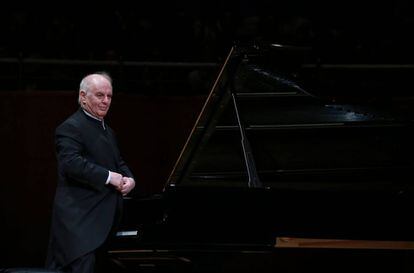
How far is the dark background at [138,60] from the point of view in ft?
17.0

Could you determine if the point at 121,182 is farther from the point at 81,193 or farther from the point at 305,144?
the point at 305,144

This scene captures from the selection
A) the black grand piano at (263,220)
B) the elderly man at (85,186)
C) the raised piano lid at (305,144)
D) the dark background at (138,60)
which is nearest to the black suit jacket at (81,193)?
the elderly man at (85,186)

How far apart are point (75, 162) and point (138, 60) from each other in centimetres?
308

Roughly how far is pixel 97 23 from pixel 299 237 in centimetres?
379

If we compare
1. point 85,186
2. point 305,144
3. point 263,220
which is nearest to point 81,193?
point 85,186

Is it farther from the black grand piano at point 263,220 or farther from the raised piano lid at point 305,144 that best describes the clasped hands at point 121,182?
the raised piano lid at point 305,144

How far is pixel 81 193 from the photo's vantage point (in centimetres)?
323

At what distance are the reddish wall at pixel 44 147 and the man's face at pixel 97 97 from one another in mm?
1916

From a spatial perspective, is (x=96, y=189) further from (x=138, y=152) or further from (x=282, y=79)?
(x=138, y=152)

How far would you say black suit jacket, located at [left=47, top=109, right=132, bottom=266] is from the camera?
3143 mm

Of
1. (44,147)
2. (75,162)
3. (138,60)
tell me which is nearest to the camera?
(75,162)

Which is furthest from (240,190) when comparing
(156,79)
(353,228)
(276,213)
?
(156,79)

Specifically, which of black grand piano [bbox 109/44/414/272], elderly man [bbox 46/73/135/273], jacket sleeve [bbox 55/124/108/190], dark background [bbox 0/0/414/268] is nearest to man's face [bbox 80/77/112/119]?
elderly man [bbox 46/73/135/273]

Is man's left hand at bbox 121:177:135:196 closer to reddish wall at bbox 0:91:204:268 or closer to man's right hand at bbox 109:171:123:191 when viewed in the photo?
man's right hand at bbox 109:171:123:191
